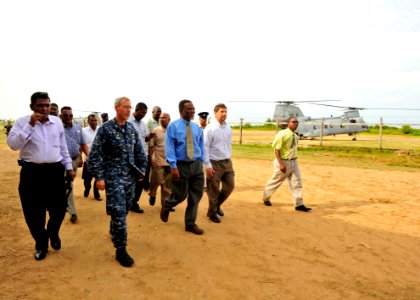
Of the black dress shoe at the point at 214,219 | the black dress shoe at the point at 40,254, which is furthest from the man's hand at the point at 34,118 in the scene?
the black dress shoe at the point at 214,219

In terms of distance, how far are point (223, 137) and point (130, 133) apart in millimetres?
2146

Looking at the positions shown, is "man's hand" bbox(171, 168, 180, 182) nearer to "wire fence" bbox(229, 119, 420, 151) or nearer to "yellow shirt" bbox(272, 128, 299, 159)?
"yellow shirt" bbox(272, 128, 299, 159)

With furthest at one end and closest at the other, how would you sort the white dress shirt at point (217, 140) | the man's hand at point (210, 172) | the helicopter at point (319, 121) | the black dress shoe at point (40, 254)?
1. the helicopter at point (319, 121)
2. the white dress shirt at point (217, 140)
3. the man's hand at point (210, 172)
4. the black dress shoe at point (40, 254)

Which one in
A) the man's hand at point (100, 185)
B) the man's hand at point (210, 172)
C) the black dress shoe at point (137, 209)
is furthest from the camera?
the black dress shoe at point (137, 209)

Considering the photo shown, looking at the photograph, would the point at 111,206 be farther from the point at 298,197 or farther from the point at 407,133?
the point at 407,133

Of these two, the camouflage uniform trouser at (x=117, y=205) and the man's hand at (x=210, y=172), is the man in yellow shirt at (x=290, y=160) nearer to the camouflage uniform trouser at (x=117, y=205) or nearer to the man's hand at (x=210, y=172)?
the man's hand at (x=210, y=172)

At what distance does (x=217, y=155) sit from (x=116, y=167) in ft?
7.49

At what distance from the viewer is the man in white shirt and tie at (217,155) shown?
233 inches

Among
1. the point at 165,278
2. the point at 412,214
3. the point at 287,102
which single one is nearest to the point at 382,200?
the point at 412,214

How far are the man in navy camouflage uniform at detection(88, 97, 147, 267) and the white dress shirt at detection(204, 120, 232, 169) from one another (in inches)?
77.4

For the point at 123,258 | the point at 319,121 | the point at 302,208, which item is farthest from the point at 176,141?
the point at 319,121

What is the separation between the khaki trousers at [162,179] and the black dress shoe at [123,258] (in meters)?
2.26

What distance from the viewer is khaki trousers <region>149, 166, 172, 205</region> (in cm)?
639

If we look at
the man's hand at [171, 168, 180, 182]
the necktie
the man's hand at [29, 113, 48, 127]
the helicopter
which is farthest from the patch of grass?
the man's hand at [29, 113, 48, 127]
